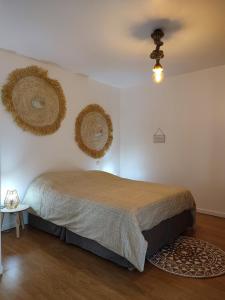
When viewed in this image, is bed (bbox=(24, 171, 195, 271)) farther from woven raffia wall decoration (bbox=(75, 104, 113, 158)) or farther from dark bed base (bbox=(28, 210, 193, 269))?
woven raffia wall decoration (bbox=(75, 104, 113, 158))

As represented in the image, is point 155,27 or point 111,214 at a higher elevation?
point 155,27

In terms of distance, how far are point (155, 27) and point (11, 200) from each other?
2.76 metres

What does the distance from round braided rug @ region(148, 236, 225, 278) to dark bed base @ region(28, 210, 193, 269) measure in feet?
0.30

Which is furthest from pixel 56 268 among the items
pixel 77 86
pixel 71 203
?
pixel 77 86

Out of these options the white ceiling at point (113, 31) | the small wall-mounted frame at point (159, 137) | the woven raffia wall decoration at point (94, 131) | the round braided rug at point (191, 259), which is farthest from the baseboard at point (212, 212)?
the white ceiling at point (113, 31)

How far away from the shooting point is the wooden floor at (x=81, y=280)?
1796 mm

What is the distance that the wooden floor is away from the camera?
5.89ft

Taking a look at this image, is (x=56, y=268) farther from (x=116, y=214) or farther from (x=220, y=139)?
(x=220, y=139)

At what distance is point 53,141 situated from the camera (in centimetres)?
367

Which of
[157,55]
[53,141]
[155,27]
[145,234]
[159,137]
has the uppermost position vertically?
[155,27]

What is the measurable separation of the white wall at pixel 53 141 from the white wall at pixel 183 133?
52cm

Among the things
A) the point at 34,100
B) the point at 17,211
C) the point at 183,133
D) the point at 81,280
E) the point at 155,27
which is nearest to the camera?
the point at 81,280

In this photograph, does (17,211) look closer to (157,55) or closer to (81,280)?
(81,280)

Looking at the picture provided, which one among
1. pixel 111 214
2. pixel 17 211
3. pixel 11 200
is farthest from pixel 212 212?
pixel 11 200
